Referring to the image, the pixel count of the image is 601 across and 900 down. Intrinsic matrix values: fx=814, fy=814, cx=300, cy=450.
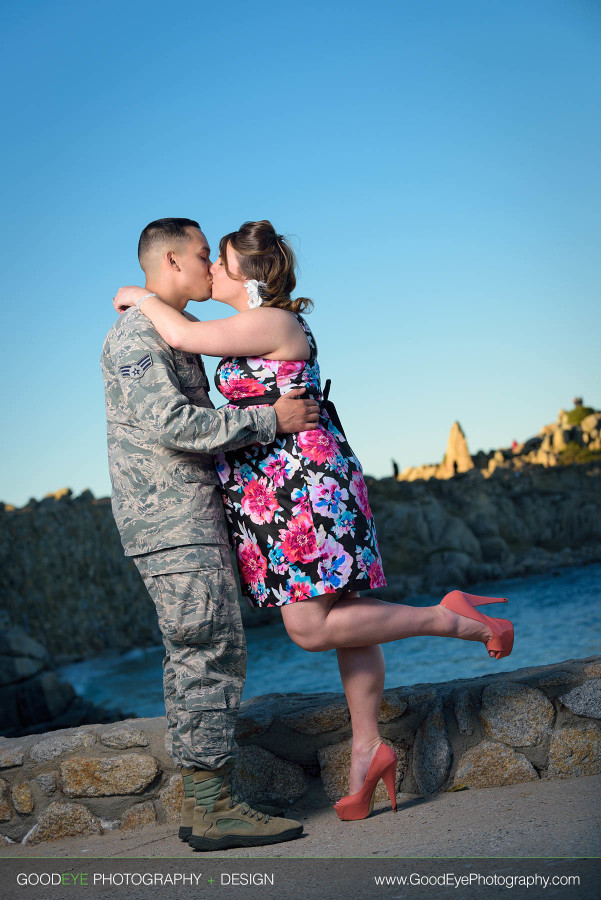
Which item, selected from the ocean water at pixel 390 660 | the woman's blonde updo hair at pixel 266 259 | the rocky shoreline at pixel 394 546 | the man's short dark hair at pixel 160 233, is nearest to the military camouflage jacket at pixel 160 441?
the man's short dark hair at pixel 160 233

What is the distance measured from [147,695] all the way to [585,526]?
104 ft

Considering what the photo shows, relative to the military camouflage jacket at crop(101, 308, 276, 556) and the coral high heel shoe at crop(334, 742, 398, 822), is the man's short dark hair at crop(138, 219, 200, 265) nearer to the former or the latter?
the military camouflage jacket at crop(101, 308, 276, 556)

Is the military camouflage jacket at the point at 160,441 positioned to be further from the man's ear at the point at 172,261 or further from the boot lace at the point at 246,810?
the boot lace at the point at 246,810

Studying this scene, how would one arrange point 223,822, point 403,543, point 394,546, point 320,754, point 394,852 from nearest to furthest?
point 394,852
point 223,822
point 320,754
point 403,543
point 394,546

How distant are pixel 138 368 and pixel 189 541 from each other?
0.52 m

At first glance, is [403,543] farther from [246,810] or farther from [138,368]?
[138,368]

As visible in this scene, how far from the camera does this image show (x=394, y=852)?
2061 mm

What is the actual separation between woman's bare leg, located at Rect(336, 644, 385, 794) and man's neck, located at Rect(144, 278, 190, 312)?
3.95 feet

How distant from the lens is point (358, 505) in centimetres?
243

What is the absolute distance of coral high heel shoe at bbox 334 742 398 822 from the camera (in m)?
2.42

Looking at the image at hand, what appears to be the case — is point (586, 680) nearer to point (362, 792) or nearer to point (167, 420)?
point (362, 792)

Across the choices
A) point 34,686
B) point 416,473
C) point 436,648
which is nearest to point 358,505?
point 34,686

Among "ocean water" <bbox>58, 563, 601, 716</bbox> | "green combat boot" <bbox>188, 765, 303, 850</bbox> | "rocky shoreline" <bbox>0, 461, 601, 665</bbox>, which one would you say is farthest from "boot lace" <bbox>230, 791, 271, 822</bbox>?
"rocky shoreline" <bbox>0, 461, 601, 665</bbox>

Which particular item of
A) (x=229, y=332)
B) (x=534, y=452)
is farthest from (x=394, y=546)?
(x=229, y=332)
